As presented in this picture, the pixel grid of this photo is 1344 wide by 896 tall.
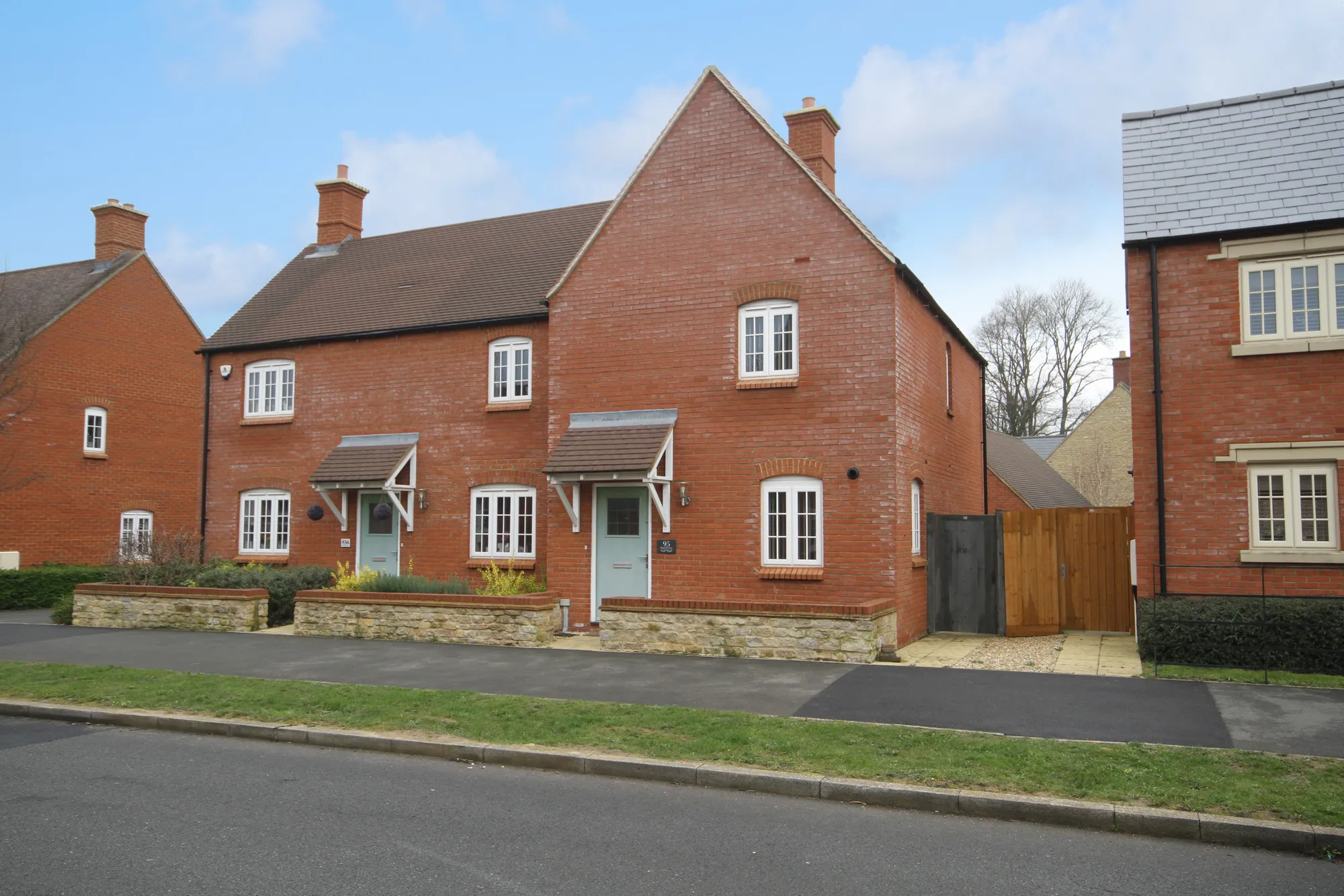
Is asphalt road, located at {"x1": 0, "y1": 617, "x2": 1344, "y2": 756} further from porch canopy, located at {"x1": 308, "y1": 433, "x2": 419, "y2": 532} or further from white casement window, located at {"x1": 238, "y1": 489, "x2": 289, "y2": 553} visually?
white casement window, located at {"x1": 238, "y1": 489, "x2": 289, "y2": 553}

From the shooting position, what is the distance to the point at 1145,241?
14.3 metres

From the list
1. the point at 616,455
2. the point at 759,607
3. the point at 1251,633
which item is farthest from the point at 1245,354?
the point at 616,455

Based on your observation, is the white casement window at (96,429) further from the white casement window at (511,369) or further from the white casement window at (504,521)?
the white casement window at (511,369)

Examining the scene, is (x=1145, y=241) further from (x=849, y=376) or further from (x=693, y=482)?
(x=693, y=482)

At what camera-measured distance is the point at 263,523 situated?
21781 millimetres

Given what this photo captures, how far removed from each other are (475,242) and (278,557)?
27.1 feet

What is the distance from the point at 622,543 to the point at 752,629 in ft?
12.8

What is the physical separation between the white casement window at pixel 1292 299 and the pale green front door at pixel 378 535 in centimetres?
1525

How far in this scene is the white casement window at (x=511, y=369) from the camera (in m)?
19.2

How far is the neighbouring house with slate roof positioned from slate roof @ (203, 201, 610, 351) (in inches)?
421

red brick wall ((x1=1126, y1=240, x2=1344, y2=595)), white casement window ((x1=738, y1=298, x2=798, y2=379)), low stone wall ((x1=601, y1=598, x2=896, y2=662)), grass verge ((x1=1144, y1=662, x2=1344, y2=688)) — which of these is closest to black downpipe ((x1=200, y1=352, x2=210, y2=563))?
low stone wall ((x1=601, y1=598, x2=896, y2=662))

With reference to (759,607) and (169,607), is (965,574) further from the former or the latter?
(169,607)

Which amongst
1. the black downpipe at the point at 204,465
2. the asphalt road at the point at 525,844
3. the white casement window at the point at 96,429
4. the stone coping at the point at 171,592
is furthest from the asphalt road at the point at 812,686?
the white casement window at the point at 96,429

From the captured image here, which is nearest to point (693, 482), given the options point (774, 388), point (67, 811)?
point (774, 388)
